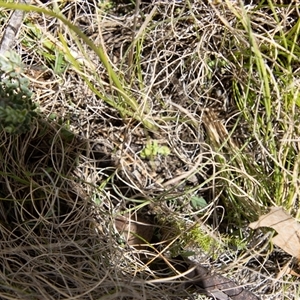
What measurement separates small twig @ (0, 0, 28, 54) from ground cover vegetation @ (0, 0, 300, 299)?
5cm

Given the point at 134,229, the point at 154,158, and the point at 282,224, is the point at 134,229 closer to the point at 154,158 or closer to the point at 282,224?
the point at 154,158

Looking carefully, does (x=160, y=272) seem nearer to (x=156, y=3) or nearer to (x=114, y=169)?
(x=114, y=169)

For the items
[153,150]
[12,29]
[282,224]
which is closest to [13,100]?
[12,29]

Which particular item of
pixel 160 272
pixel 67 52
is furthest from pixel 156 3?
pixel 160 272

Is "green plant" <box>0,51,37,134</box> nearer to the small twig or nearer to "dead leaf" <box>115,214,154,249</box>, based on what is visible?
the small twig

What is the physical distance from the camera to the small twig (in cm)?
118

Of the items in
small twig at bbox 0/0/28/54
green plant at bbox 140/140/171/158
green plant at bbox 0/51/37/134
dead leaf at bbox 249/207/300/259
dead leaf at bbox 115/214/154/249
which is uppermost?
small twig at bbox 0/0/28/54

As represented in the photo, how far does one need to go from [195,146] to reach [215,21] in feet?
1.20

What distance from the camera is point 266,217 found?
4.03ft

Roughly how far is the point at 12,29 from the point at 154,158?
1.73 ft

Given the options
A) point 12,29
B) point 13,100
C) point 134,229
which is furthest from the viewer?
point 134,229

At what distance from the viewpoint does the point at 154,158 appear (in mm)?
1320

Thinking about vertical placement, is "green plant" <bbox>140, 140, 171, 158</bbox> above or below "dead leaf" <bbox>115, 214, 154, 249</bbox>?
above

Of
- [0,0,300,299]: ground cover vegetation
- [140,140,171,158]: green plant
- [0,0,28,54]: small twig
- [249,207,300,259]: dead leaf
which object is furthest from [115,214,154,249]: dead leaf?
[0,0,28,54]: small twig
